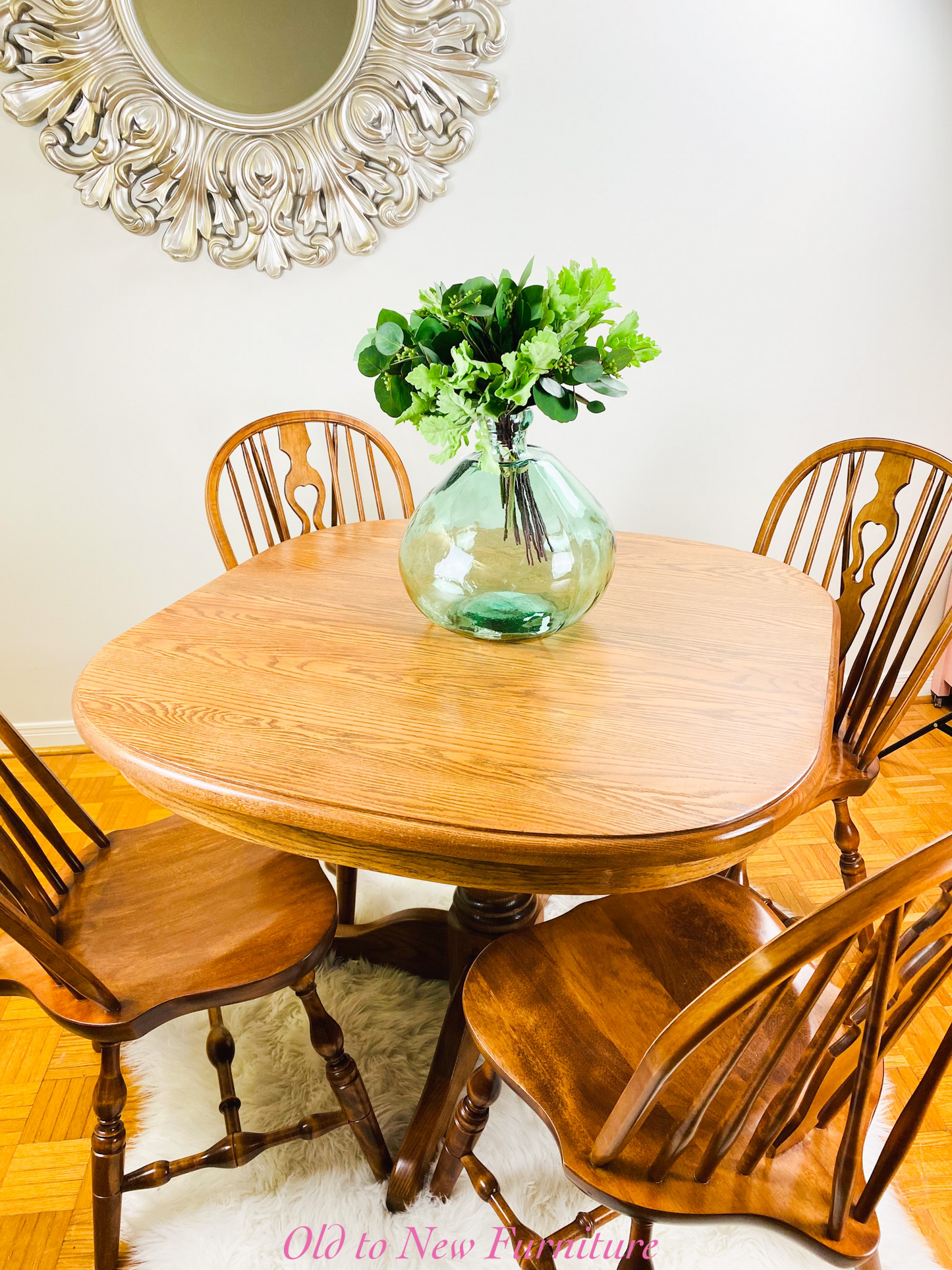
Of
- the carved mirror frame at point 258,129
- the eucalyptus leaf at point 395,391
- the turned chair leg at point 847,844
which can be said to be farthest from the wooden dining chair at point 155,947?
the carved mirror frame at point 258,129

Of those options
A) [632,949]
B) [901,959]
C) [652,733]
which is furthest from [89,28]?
[901,959]

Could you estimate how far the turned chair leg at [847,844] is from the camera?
1.51 metres

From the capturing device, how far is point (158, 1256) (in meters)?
1.15

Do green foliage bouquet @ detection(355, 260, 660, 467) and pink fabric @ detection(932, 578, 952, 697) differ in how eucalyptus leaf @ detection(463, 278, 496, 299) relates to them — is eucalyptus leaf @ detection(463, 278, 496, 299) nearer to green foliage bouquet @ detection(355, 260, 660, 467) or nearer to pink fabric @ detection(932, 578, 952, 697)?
green foliage bouquet @ detection(355, 260, 660, 467)

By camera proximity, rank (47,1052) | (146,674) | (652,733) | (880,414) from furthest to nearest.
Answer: (880,414) → (47,1052) → (146,674) → (652,733)

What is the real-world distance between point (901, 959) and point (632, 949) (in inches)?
15.2

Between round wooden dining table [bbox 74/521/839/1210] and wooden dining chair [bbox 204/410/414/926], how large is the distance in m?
0.45

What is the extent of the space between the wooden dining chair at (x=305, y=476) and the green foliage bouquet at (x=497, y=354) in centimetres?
74

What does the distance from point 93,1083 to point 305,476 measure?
1.27 metres

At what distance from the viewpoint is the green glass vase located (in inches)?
43.0

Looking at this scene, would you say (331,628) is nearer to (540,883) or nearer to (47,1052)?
(540,883)

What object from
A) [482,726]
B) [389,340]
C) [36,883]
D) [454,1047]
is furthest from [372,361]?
[454,1047]

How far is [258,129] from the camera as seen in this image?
199 centimetres

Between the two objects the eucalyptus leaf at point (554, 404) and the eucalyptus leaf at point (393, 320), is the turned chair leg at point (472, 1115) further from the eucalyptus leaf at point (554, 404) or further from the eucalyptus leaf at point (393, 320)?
the eucalyptus leaf at point (393, 320)
